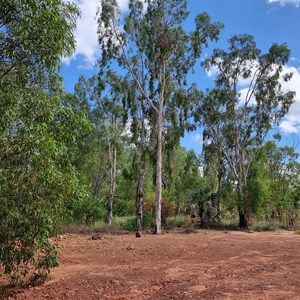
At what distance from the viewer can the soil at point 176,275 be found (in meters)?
5.87

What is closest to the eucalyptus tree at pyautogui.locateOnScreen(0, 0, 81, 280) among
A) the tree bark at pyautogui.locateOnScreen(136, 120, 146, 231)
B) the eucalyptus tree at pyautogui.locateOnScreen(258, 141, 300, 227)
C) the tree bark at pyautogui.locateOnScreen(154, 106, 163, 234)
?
the tree bark at pyautogui.locateOnScreen(154, 106, 163, 234)

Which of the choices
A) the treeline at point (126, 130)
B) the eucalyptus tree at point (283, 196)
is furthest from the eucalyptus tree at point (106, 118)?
the eucalyptus tree at point (283, 196)

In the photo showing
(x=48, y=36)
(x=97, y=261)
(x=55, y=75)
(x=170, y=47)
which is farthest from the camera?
(x=170, y=47)

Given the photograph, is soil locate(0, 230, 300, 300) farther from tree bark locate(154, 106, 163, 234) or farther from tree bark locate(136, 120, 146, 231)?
tree bark locate(136, 120, 146, 231)

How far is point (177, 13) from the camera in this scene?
1945cm

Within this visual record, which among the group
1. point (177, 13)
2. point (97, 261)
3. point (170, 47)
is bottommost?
point (97, 261)

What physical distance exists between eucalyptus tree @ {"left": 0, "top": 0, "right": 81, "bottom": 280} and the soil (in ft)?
4.54

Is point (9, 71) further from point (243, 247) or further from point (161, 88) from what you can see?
point (161, 88)

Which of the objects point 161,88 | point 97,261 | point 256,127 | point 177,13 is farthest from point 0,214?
point 256,127

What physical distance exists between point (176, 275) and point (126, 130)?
19580 mm

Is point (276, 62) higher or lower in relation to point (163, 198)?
higher

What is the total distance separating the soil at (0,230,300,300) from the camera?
19.3ft

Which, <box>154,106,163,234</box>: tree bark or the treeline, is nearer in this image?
the treeline

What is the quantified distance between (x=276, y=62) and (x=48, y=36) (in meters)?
20.9
